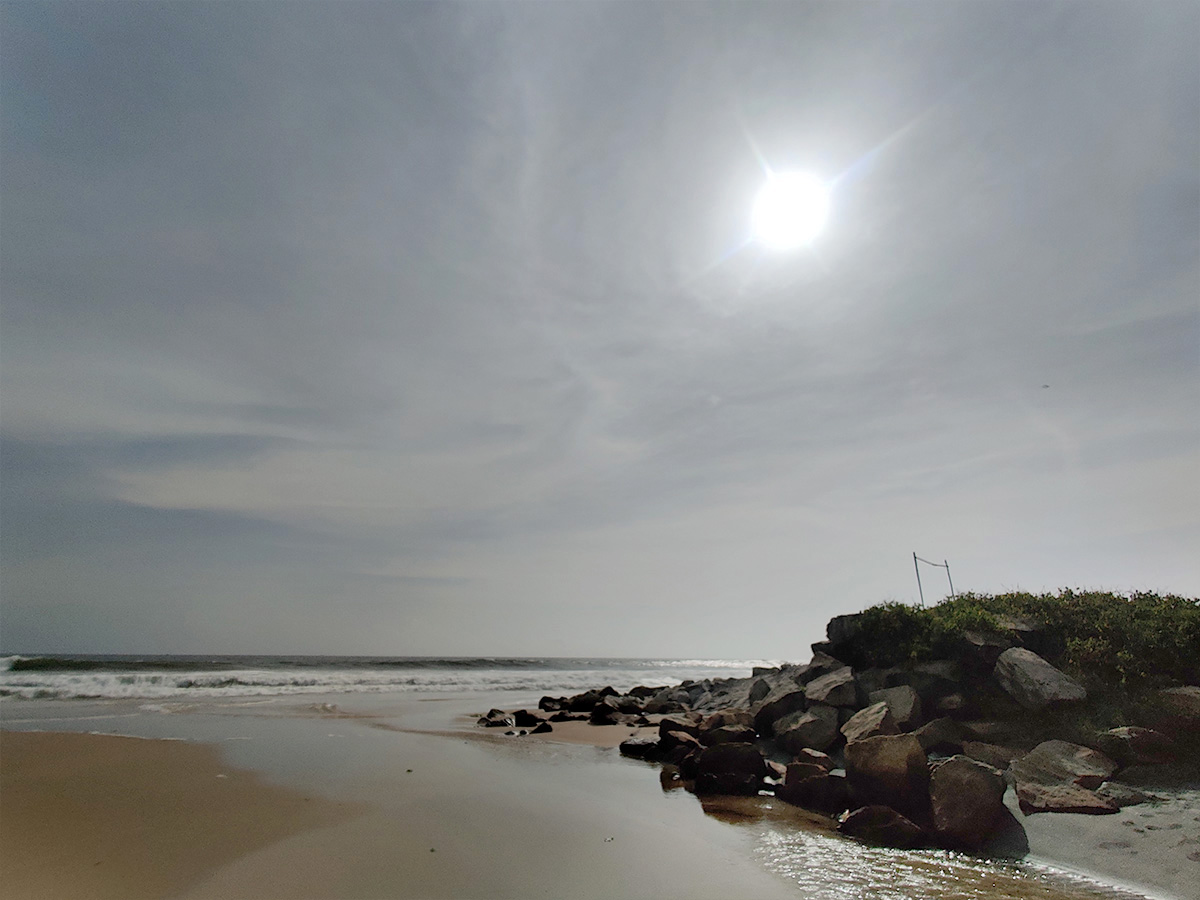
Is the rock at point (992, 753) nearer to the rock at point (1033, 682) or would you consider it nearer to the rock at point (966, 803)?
the rock at point (1033, 682)

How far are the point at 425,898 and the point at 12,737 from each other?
16.2 m

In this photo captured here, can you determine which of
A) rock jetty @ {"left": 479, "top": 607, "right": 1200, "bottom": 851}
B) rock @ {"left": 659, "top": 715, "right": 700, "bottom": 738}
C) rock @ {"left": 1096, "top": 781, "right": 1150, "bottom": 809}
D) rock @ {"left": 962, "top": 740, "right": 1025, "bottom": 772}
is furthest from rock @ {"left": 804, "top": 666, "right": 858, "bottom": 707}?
rock @ {"left": 1096, "top": 781, "right": 1150, "bottom": 809}

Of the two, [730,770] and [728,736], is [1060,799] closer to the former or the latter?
[730,770]

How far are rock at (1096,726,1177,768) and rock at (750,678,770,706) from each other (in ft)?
31.1

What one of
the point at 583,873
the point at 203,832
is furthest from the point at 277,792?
the point at 583,873

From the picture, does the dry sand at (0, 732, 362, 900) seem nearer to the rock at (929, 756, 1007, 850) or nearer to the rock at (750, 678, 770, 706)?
the rock at (929, 756, 1007, 850)

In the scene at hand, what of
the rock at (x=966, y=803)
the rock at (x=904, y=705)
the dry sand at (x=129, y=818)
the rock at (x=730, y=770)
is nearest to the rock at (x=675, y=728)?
the rock at (x=730, y=770)

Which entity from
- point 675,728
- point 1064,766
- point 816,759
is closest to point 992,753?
point 1064,766

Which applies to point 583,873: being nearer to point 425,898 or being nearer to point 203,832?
point 425,898

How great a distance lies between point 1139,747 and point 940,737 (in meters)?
2.90

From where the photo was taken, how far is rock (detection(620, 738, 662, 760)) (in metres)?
14.1

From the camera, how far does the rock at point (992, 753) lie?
9.64 m

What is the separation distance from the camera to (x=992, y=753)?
32.3 ft

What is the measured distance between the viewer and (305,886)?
19.3 ft
